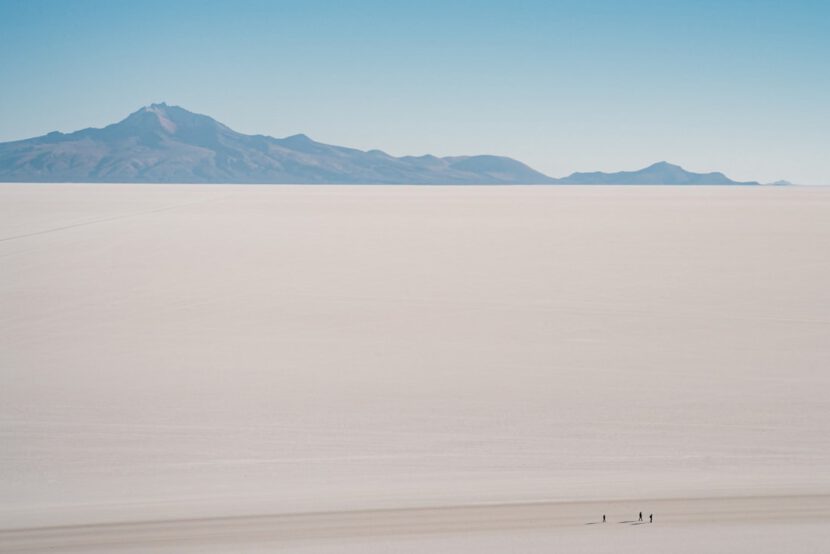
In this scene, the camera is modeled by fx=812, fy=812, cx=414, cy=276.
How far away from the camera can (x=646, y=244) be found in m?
21.8

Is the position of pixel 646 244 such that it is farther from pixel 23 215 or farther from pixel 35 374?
pixel 23 215

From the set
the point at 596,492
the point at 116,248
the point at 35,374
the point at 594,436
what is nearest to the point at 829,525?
the point at 596,492

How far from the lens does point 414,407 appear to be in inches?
307

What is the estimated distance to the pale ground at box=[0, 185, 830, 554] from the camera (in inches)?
213

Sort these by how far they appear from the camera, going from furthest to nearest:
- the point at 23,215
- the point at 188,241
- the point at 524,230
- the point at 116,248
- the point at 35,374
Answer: the point at 23,215 < the point at 524,230 < the point at 188,241 < the point at 116,248 < the point at 35,374

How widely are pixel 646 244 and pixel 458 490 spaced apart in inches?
676

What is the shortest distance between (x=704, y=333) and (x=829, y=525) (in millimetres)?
5725

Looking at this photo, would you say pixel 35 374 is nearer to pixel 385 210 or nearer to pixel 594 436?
pixel 594 436

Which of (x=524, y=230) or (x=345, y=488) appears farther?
(x=524, y=230)

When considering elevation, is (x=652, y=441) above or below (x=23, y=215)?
below

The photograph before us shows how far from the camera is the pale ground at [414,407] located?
5.41 meters

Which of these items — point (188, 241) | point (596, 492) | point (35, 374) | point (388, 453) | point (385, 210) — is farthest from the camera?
point (385, 210)

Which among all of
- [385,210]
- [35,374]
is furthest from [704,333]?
[385,210]

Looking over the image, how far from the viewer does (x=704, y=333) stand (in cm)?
1086
